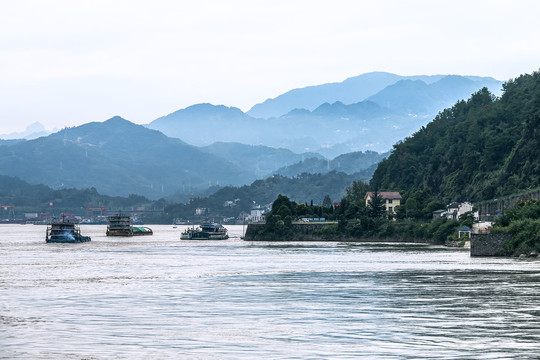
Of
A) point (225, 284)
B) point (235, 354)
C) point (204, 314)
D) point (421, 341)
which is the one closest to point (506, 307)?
point (421, 341)

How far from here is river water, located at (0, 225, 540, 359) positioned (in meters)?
42.1

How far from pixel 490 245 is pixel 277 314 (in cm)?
7227

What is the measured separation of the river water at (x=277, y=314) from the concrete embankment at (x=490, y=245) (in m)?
24.0

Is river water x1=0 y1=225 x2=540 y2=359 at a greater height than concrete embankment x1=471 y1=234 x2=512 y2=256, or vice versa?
concrete embankment x1=471 y1=234 x2=512 y2=256

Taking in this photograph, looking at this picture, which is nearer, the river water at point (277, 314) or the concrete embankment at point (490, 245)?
the river water at point (277, 314)

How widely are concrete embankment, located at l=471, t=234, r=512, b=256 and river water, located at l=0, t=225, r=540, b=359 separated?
2395 cm

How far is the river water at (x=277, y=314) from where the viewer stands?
1656 inches

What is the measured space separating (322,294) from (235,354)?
28.8 meters

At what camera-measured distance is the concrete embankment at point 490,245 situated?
120688 millimetres

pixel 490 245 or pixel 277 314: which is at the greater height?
pixel 490 245

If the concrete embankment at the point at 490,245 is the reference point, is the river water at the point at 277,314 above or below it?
below

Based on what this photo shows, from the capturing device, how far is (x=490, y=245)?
12181 cm

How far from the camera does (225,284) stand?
80812 mm

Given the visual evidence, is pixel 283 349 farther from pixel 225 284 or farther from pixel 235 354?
pixel 225 284
